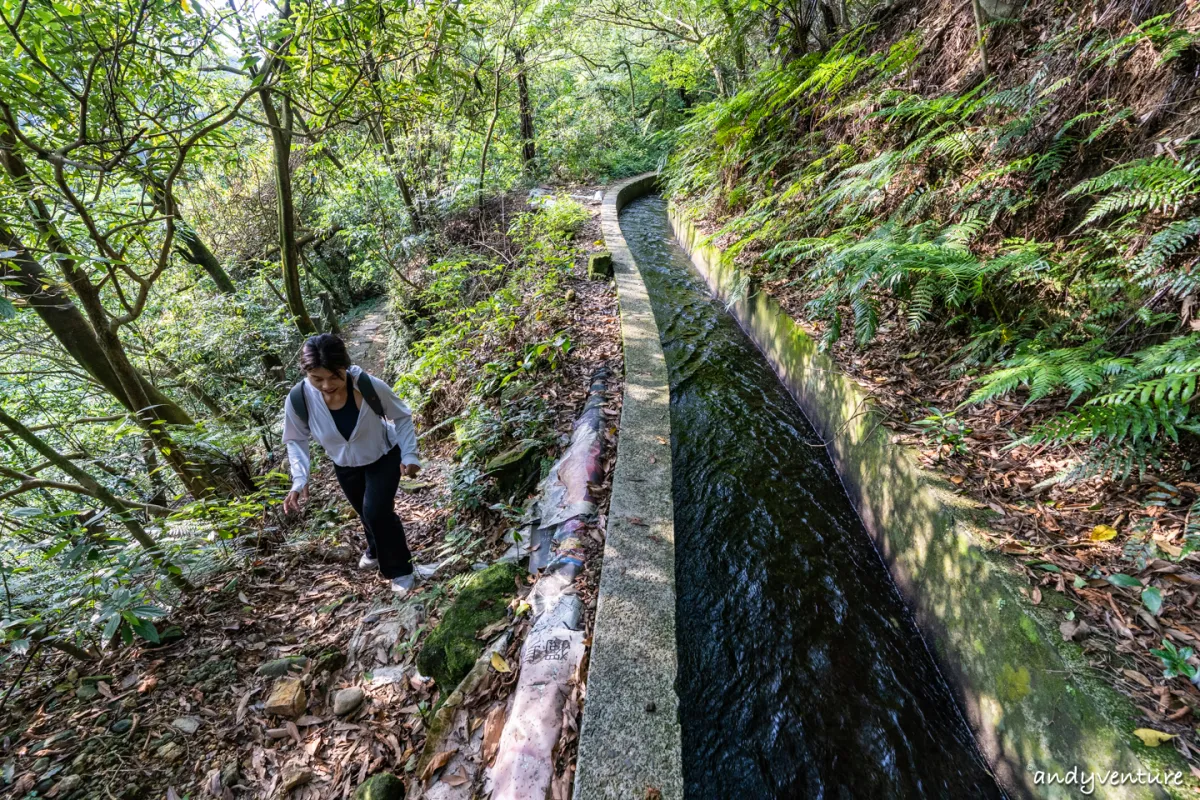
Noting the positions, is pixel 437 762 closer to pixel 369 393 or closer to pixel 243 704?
pixel 243 704

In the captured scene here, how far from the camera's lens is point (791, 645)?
2.59 metres

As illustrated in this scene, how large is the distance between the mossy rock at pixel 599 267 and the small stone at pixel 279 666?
6.11 meters

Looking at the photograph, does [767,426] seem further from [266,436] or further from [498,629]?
[266,436]

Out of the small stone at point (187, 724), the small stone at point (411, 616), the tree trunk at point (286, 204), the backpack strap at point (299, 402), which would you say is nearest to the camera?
the small stone at point (187, 724)

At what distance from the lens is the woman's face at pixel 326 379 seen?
2.54 meters

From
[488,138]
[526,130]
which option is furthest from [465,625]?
[526,130]

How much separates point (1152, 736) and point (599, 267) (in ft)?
23.1

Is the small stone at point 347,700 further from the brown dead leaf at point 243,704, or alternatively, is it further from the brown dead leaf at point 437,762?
the brown dead leaf at point 437,762

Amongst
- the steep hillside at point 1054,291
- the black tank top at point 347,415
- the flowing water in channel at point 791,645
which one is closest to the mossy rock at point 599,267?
the steep hillside at point 1054,291

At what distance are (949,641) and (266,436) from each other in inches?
276

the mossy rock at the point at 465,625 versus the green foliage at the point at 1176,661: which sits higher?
the mossy rock at the point at 465,625

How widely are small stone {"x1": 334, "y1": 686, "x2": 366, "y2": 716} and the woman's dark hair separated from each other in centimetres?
174

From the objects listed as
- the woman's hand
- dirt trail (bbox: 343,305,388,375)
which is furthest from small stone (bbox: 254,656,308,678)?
dirt trail (bbox: 343,305,388,375)

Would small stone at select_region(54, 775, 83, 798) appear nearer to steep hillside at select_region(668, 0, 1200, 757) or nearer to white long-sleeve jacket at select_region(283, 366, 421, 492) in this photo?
white long-sleeve jacket at select_region(283, 366, 421, 492)
